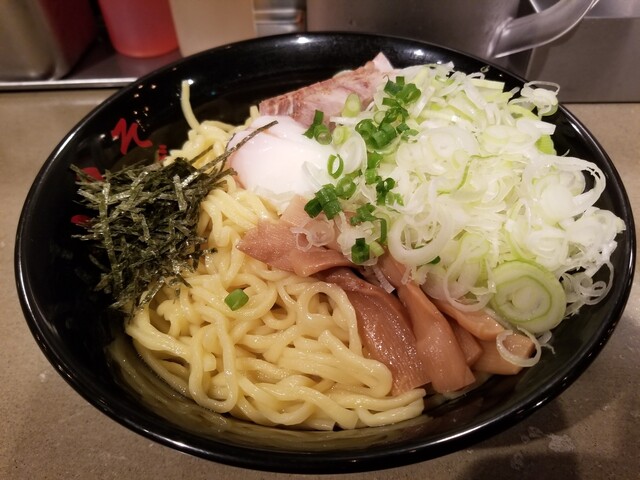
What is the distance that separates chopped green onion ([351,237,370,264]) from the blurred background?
1425mm

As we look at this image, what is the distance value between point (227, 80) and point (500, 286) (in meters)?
1.37

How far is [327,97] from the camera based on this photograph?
71.1 inches

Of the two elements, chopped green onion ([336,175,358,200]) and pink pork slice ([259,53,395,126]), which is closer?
chopped green onion ([336,175,358,200])

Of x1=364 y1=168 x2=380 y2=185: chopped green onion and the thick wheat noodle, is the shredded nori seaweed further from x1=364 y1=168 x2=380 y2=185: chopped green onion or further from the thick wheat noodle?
x1=364 y1=168 x2=380 y2=185: chopped green onion

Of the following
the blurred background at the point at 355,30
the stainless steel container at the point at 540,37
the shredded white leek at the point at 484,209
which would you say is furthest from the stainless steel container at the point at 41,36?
the shredded white leek at the point at 484,209

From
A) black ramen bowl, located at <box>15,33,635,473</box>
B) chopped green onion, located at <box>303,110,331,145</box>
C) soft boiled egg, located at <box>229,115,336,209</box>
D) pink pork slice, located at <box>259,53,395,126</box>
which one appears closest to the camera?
black ramen bowl, located at <box>15,33,635,473</box>

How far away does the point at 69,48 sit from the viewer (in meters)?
2.83

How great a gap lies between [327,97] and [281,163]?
14.3 inches

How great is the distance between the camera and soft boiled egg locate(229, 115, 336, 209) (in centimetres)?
158

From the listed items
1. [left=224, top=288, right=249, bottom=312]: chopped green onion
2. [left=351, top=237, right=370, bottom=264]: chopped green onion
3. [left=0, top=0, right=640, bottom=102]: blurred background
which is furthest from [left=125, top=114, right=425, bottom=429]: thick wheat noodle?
[left=0, top=0, right=640, bottom=102]: blurred background

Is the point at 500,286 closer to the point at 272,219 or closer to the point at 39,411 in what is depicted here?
the point at 272,219

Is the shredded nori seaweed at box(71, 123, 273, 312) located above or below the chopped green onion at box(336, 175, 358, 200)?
below

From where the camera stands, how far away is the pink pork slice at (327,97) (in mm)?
1799

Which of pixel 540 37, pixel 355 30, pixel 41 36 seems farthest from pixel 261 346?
pixel 41 36
